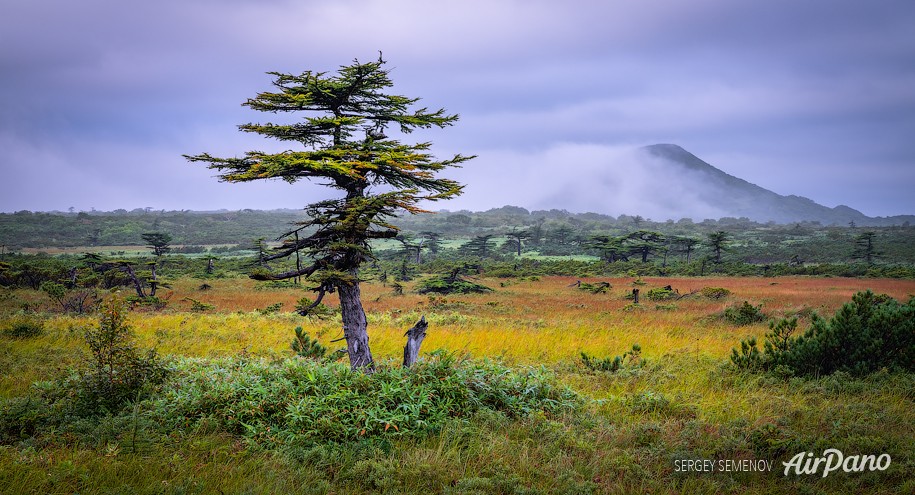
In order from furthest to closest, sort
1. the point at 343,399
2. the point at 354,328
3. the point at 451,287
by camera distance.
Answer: the point at 451,287 < the point at 354,328 < the point at 343,399

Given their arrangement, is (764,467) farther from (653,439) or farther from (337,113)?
(337,113)

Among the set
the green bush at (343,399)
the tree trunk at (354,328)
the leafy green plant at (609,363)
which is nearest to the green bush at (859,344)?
the leafy green plant at (609,363)

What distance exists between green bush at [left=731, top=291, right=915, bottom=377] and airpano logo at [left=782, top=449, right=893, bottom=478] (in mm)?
4061

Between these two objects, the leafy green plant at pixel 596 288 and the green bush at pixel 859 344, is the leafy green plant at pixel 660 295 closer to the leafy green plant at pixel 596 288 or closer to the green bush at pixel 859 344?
the leafy green plant at pixel 596 288

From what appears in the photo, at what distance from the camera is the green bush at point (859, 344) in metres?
8.84

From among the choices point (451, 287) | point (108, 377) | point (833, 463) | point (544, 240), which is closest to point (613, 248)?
point (451, 287)

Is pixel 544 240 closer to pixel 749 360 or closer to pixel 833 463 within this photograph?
pixel 749 360

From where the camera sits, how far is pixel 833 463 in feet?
17.4

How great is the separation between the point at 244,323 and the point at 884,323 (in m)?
18.4

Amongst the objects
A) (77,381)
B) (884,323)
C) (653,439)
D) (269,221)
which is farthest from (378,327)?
(269,221)

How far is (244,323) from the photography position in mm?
16688

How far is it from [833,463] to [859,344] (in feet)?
17.5

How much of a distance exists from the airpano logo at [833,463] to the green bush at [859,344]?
13.3 feet

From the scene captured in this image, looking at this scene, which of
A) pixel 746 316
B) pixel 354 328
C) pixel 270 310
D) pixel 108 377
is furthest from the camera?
pixel 270 310
